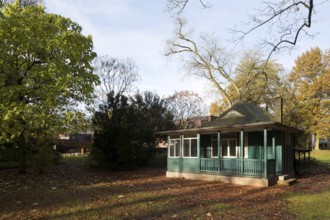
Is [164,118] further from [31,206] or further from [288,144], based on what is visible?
[31,206]

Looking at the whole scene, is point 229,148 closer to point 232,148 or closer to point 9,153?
point 232,148

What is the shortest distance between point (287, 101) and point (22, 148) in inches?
1171

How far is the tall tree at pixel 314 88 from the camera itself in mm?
42062

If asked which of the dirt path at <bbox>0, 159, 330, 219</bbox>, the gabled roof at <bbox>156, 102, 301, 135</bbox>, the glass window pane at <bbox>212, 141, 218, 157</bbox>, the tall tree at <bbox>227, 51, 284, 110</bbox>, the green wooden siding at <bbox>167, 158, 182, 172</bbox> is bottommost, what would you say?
the dirt path at <bbox>0, 159, 330, 219</bbox>

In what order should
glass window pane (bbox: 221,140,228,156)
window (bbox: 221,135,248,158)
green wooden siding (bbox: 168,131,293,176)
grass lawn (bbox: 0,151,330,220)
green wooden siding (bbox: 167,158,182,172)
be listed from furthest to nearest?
green wooden siding (bbox: 167,158,182,172) < glass window pane (bbox: 221,140,228,156) < window (bbox: 221,135,248,158) < green wooden siding (bbox: 168,131,293,176) < grass lawn (bbox: 0,151,330,220)

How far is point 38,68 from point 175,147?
10727 mm

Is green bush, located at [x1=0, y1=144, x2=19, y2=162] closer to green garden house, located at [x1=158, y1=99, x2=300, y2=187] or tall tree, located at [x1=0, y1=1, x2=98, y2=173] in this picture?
tall tree, located at [x1=0, y1=1, x2=98, y2=173]

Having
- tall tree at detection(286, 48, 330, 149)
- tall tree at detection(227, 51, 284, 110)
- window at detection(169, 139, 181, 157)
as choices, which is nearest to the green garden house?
window at detection(169, 139, 181, 157)

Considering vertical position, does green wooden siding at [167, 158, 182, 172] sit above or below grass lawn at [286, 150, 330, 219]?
above

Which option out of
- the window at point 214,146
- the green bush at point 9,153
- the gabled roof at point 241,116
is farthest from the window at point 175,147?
the green bush at point 9,153

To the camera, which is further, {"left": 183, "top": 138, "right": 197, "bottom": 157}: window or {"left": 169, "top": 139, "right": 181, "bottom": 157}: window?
{"left": 169, "top": 139, "right": 181, "bottom": 157}: window

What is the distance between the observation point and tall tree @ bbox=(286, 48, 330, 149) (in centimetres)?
4206

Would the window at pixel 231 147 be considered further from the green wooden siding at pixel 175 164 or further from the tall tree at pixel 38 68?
the tall tree at pixel 38 68

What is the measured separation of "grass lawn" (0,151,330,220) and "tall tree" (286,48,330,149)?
91.2 ft
